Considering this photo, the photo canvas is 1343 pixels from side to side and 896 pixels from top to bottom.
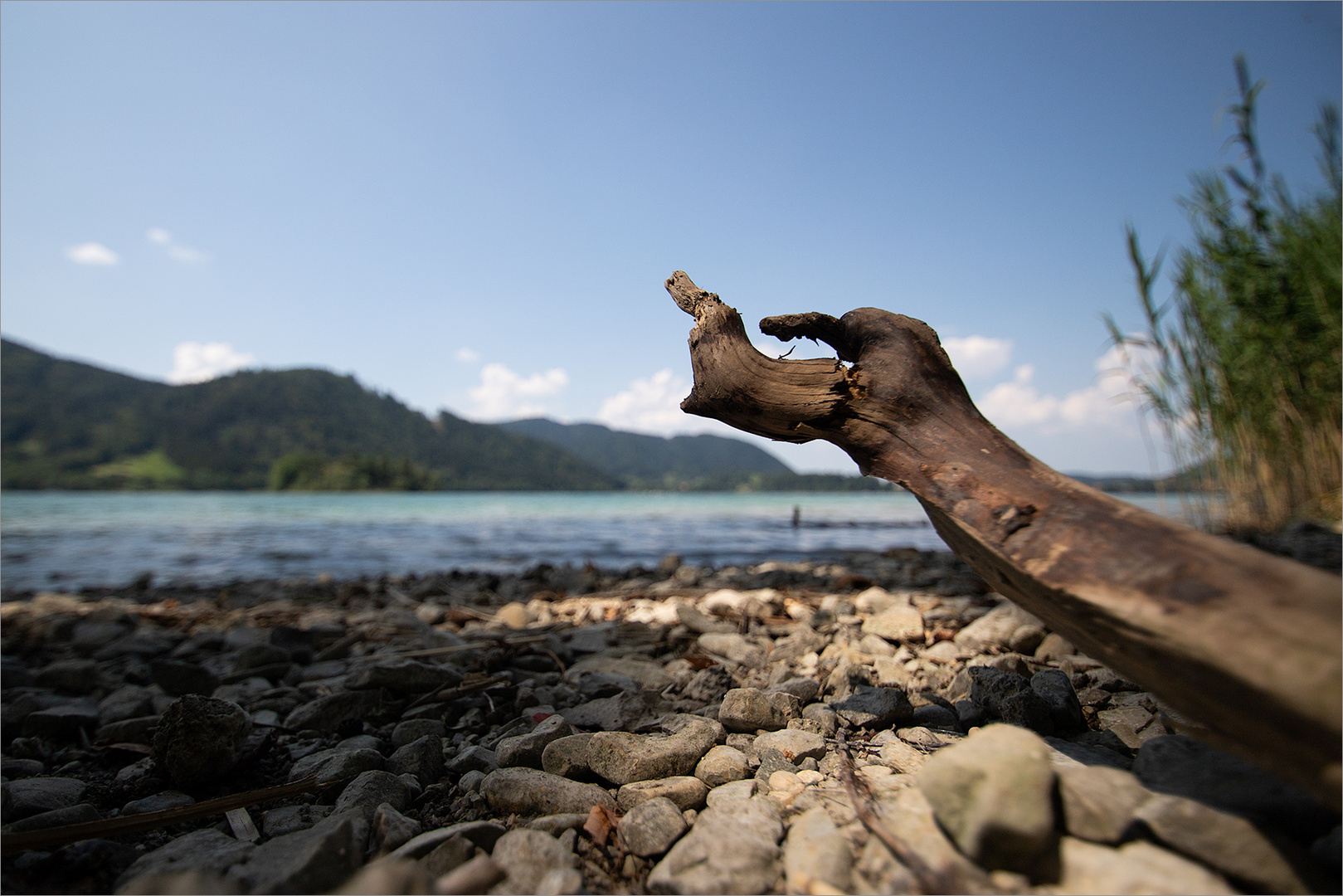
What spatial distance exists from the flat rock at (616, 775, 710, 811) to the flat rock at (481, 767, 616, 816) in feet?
0.14

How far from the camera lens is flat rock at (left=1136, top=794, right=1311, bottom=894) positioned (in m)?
1.10

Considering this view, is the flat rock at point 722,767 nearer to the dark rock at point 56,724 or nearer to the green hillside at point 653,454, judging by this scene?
the dark rock at point 56,724

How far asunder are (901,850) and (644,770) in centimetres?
82

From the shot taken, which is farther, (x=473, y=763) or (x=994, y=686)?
(x=994, y=686)

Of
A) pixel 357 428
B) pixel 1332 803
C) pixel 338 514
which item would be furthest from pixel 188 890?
pixel 357 428

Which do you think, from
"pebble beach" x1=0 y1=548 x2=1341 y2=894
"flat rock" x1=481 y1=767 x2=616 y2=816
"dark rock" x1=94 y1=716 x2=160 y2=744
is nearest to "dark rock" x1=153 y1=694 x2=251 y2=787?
"pebble beach" x1=0 y1=548 x2=1341 y2=894

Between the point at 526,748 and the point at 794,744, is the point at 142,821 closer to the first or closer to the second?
the point at 526,748

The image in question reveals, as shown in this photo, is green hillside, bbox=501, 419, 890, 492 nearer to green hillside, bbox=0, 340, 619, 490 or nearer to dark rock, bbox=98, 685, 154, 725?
green hillside, bbox=0, 340, 619, 490

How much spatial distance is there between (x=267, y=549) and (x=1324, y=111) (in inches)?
837

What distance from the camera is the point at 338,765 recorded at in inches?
81.6

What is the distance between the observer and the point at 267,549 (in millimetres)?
13469

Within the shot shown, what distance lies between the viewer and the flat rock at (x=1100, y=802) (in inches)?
47.1

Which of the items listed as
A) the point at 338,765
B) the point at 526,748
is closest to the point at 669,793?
the point at 526,748

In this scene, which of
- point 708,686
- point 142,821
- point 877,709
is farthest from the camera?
point 708,686
